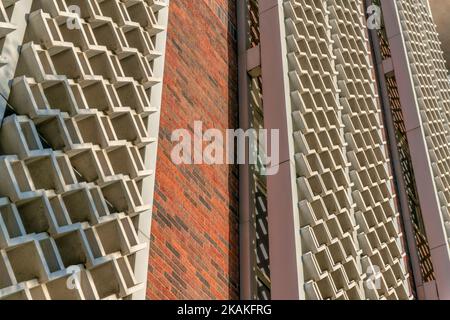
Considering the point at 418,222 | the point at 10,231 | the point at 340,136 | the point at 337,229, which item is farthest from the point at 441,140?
the point at 10,231

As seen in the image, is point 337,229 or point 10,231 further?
point 337,229

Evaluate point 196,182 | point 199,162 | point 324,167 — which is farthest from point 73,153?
point 324,167

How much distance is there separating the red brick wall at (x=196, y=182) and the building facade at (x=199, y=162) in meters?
0.02

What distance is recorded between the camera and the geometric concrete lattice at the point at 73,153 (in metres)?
5.61

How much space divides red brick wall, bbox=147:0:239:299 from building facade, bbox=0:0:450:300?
2 centimetres

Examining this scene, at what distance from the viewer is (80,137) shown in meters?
6.37

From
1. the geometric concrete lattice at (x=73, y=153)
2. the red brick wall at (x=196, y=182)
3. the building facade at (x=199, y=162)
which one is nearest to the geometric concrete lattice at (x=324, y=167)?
the building facade at (x=199, y=162)

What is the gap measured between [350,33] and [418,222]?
12.7 feet

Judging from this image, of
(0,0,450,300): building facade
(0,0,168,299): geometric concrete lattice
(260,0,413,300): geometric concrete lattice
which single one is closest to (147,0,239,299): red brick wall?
(0,0,450,300): building facade

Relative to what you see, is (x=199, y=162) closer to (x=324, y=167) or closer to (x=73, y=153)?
(x=324, y=167)

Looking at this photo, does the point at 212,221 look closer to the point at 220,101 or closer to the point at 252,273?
the point at 252,273

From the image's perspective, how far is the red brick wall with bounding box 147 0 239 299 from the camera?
7469 mm

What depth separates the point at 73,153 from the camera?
6.30 metres

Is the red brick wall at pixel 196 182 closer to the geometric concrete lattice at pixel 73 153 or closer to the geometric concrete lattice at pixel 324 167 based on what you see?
the geometric concrete lattice at pixel 324 167
